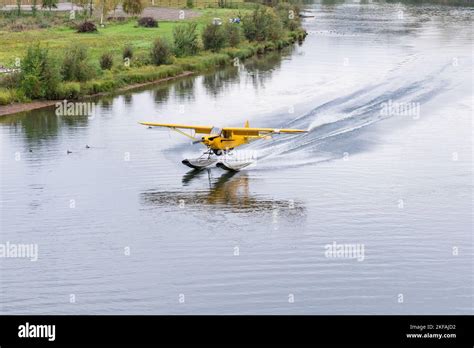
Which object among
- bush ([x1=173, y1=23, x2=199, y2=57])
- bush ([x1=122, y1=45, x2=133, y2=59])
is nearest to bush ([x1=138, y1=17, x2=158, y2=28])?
bush ([x1=173, y1=23, x2=199, y2=57])

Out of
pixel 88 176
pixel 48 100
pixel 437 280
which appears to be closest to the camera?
pixel 437 280

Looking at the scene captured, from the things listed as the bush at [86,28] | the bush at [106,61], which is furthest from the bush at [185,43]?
the bush at [86,28]

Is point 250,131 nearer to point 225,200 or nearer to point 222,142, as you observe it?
point 222,142

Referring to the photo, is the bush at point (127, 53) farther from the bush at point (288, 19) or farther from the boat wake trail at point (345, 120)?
the bush at point (288, 19)

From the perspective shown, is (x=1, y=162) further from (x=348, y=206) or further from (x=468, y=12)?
(x=468, y=12)

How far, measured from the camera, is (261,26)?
96.1 metres

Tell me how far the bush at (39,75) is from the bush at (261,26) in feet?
111

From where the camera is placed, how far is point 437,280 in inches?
1219

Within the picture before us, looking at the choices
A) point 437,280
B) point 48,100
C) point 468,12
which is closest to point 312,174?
point 437,280

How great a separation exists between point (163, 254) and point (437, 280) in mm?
9833

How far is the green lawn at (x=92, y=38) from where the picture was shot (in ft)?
266

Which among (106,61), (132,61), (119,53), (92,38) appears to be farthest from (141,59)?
(92,38)
